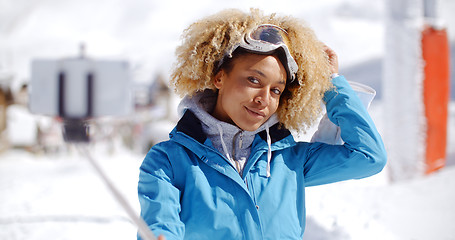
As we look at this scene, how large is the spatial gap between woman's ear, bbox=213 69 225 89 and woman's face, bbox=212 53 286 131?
28 millimetres

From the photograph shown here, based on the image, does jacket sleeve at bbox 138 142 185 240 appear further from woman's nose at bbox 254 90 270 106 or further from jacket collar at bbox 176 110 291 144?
woman's nose at bbox 254 90 270 106

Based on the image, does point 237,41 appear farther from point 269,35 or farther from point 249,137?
point 249,137

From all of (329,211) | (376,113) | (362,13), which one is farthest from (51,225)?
(362,13)

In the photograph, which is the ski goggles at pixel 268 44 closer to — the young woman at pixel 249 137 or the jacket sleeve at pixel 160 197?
the young woman at pixel 249 137

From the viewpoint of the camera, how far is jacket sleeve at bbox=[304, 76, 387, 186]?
1.17 metres

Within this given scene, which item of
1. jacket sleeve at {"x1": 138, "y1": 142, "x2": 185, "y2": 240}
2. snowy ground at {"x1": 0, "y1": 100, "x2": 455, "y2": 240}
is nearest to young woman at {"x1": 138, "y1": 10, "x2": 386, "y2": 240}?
jacket sleeve at {"x1": 138, "y1": 142, "x2": 185, "y2": 240}

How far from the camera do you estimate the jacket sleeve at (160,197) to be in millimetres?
952

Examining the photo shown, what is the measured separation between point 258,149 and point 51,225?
260 centimetres

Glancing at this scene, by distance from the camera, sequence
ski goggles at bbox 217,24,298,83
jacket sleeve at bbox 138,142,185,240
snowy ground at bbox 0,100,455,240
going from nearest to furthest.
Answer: jacket sleeve at bbox 138,142,185,240, ski goggles at bbox 217,24,298,83, snowy ground at bbox 0,100,455,240

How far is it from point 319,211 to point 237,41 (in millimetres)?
1777

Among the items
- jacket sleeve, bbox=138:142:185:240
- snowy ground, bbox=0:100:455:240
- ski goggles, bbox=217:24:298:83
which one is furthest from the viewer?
snowy ground, bbox=0:100:455:240

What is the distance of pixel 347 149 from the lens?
3.92ft

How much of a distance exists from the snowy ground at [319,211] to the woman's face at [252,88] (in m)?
1.43

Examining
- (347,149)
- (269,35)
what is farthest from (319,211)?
(269,35)
